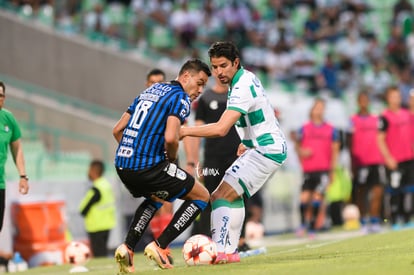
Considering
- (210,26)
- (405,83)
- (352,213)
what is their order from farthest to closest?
1. (405,83)
2. (210,26)
3. (352,213)

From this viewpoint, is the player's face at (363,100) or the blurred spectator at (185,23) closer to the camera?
the player's face at (363,100)

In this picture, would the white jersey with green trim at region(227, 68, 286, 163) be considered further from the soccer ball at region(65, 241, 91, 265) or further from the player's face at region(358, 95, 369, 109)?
the player's face at region(358, 95, 369, 109)

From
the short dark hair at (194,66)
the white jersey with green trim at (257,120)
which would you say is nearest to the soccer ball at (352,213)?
the white jersey with green trim at (257,120)

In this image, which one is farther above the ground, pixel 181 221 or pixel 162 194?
pixel 162 194

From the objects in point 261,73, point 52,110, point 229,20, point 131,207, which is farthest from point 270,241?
point 229,20

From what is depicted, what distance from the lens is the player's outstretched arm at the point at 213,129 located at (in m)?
10.1

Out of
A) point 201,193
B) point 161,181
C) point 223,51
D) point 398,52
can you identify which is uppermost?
A: point 398,52

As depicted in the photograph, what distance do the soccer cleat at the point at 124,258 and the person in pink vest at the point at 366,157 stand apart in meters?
9.23

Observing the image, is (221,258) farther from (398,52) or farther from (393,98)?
(398,52)

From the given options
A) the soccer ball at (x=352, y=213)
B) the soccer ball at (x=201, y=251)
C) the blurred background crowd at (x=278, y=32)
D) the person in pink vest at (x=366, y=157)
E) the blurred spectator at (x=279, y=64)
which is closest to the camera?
the soccer ball at (x=201, y=251)

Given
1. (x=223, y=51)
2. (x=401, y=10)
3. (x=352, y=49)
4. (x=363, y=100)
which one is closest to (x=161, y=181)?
(x=223, y=51)

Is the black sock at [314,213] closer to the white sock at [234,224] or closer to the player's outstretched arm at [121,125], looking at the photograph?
the white sock at [234,224]

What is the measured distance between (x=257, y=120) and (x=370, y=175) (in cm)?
877

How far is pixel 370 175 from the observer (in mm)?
19359
